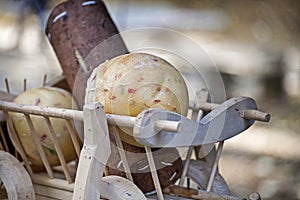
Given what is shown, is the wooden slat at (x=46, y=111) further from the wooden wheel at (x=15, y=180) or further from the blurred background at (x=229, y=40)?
the blurred background at (x=229, y=40)

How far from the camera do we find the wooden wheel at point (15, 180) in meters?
1.03

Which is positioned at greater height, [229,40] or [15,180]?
[15,180]

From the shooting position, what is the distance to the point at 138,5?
3826mm

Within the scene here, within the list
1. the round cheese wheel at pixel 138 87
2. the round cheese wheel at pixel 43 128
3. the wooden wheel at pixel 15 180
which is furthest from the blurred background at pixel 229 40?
the round cheese wheel at pixel 138 87

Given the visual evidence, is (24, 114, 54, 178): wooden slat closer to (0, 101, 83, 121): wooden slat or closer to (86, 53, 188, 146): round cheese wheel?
(0, 101, 83, 121): wooden slat

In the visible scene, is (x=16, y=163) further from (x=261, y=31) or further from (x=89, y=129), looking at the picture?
(x=261, y=31)

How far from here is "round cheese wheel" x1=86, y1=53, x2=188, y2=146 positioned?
2.93 feet

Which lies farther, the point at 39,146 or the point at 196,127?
the point at 39,146

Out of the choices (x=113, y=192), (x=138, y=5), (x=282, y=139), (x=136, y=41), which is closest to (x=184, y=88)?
(x=113, y=192)

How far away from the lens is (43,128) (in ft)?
3.65

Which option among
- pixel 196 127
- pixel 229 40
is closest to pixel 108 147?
pixel 196 127

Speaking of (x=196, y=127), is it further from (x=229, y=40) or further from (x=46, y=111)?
(x=229, y=40)

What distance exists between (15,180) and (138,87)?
347 mm

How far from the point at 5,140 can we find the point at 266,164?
1775mm
